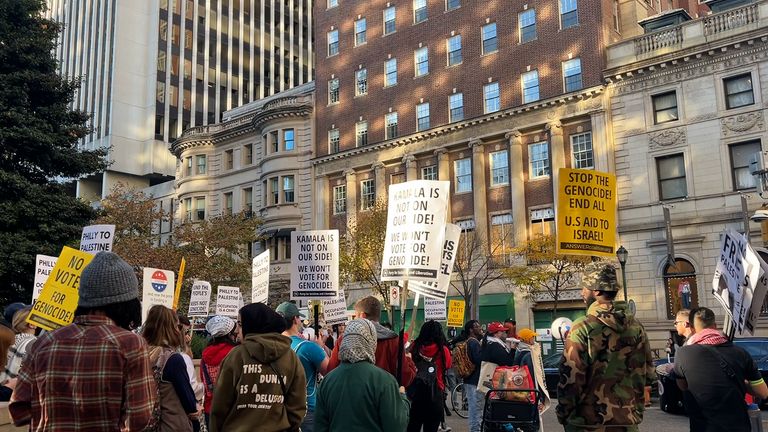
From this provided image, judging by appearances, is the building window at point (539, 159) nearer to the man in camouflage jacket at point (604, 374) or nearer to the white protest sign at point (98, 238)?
the white protest sign at point (98, 238)

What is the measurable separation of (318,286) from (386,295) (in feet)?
78.5

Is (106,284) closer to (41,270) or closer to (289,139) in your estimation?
(41,270)

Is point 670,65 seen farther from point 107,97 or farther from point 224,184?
point 107,97

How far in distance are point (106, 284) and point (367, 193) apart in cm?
3901

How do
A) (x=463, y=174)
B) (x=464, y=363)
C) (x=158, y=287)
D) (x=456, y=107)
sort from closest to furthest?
1. (x=464, y=363)
2. (x=158, y=287)
3. (x=463, y=174)
4. (x=456, y=107)

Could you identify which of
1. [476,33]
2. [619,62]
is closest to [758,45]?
[619,62]

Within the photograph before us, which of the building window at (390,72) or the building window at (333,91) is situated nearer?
the building window at (390,72)

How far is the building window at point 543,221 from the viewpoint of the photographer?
34469 mm

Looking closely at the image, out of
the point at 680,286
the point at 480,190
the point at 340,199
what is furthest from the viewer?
the point at 340,199

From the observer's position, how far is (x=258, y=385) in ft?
16.0

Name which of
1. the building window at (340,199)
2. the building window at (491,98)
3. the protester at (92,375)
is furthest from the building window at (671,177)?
the protester at (92,375)

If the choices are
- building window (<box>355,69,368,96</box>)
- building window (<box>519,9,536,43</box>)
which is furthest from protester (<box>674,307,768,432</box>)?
building window (<box>355,69,368,96</box>)

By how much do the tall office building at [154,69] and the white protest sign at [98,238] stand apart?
5255 centimetres

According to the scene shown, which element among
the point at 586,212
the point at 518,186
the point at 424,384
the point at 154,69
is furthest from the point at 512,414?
the point at 154,69
